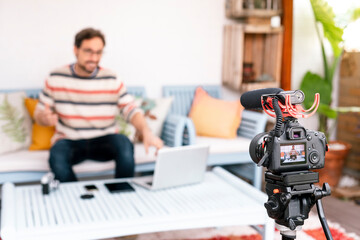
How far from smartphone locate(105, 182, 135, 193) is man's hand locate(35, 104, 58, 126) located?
23.3 inches

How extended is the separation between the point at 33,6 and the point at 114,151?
4.34 ft

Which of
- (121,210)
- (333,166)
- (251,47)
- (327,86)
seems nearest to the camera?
(121,210)

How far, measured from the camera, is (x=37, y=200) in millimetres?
1932

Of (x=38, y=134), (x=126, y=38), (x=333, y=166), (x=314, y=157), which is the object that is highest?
(x=126, y=38)

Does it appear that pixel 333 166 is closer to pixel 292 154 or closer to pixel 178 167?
pixel 178 167

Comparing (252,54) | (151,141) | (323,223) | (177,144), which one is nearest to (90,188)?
(151,141)

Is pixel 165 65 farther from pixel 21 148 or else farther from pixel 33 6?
pixel 21 148

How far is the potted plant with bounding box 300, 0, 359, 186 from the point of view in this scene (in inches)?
133

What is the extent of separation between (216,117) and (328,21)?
1126mm

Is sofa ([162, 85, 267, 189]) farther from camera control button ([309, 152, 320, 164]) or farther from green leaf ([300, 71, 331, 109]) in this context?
camera control button ([309, 152, 320, 164])

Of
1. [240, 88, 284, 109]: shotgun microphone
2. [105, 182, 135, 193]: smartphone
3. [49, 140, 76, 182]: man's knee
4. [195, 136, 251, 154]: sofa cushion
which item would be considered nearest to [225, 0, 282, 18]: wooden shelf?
[195, 136, 251, 154]: sofa cushion

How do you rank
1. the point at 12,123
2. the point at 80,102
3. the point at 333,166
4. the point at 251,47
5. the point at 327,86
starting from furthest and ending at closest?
1. the point at 251,47
2. the point at 327,86
3. the point at 333,166
4. the point at 12,123
5. the point at 80,102

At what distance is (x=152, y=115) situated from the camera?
320cm

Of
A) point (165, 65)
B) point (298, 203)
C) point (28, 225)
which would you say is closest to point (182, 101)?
point (165, 65)
